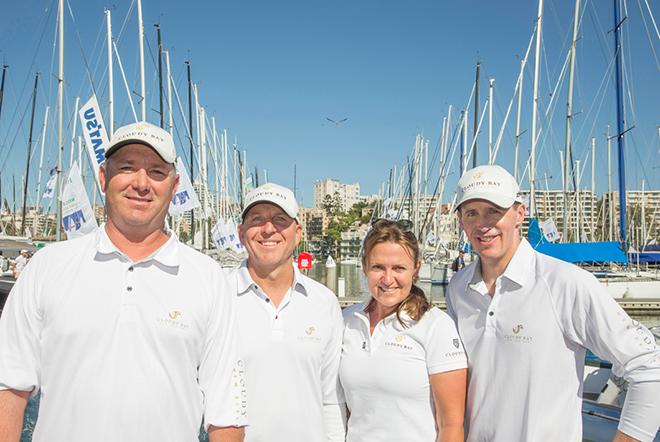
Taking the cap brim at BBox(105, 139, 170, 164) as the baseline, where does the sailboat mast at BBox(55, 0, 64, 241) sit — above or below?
above

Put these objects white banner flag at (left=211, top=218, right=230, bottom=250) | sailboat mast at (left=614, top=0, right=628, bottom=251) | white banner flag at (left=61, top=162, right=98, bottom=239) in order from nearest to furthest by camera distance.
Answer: white banner flag at (left=61, top=162, right=98, bottom=239) → sailboat mast at (left=614, top=0, right=628, bottom=251) → white banner flag at (left=211, top=218, right=230, bottom=250)

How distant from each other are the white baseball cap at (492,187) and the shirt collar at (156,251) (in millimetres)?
1655

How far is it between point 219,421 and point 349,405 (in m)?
0.94

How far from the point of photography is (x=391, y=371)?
285cm

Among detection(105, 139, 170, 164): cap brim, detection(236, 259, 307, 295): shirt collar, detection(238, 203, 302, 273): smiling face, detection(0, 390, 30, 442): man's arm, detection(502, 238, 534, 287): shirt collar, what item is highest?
detection(105, 139, 170, 164): cap brim

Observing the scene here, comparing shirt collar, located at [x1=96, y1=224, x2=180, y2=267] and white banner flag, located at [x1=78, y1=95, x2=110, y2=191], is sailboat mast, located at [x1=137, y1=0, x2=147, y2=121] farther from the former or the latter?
shirt collar, located at [x1=96, y1=224, x2=180, y2=267]

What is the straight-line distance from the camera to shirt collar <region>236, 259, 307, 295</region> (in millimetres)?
3082

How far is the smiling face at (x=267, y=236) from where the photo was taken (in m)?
3.13

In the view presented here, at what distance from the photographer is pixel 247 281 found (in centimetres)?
309

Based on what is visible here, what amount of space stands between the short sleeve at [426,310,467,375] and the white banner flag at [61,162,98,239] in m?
12.8

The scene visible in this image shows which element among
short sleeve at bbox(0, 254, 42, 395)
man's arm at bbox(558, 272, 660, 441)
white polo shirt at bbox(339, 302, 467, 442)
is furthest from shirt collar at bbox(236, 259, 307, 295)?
man's arm at bbox(558, 272, 660, 441)

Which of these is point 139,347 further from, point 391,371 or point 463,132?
point 463,132

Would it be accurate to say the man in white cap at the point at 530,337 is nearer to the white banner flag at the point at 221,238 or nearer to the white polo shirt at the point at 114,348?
the white polo shirt at the point at 114,348

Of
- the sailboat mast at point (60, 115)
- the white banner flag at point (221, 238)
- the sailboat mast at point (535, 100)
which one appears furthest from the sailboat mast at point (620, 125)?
the sailboat mast at point (60, 115)
